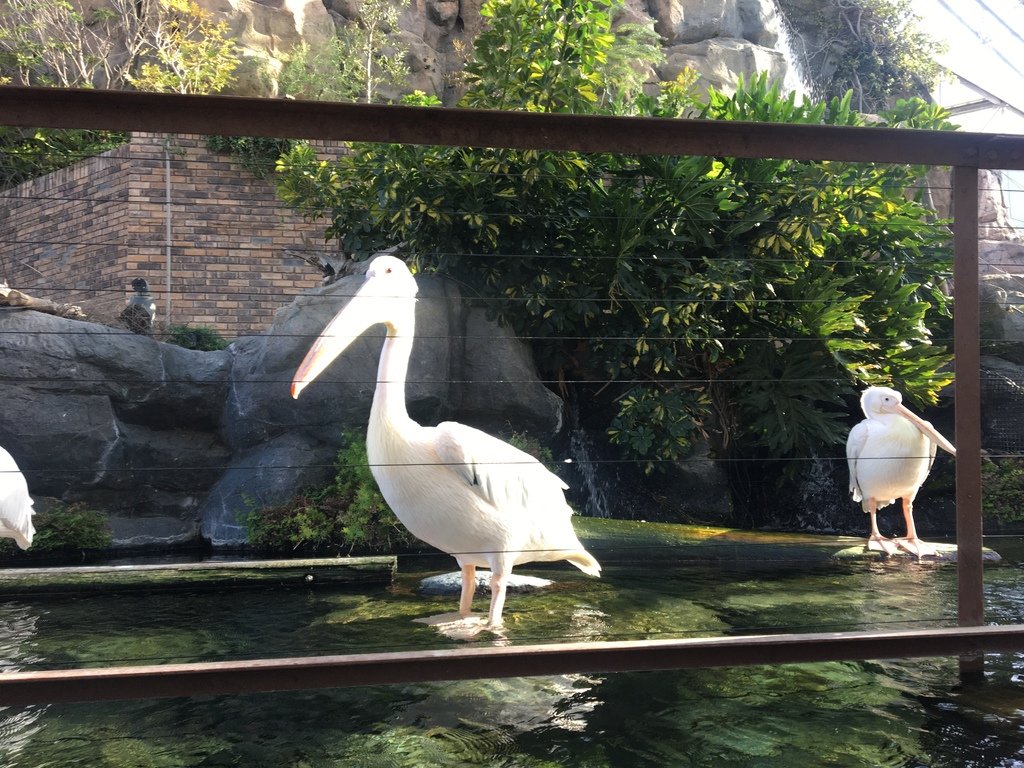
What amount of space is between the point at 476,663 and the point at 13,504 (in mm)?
3168

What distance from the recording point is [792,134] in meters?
1.80

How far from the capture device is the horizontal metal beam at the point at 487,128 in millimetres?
1544

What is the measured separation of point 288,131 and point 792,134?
3.34 feet

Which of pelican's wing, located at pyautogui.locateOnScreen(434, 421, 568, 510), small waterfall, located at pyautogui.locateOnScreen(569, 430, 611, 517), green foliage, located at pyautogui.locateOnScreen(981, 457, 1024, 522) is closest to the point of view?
pelican's wing, located at pyautogui.locateOnScreen(434, 421, 568, 510)

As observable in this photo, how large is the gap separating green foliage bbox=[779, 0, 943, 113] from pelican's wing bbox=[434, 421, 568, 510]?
44.6ft

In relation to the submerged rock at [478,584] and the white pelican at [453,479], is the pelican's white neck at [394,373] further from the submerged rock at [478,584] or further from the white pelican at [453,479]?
the submerged rock at [478,584]

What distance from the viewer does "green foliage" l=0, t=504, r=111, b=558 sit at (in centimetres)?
530

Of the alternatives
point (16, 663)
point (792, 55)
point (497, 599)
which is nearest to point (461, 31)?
point (792, 55)

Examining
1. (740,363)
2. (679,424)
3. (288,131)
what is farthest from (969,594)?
(740,363)

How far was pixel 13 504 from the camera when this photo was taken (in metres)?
3.91

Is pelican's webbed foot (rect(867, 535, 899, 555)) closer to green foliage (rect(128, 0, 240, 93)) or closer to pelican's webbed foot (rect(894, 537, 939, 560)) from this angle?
pelican's webbed foot (rect(894, 537, 939, 560))

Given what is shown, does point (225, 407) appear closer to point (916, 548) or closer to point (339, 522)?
point (339, 522)

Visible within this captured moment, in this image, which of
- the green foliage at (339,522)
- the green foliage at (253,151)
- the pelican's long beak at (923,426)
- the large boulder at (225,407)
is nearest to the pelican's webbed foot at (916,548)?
the pelican's long beak at (923,426)

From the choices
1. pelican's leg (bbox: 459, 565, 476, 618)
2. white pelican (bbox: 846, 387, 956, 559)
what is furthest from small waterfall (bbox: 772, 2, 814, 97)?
Answer: pelican's leg (bbox: 459, 565, 476, 618)
